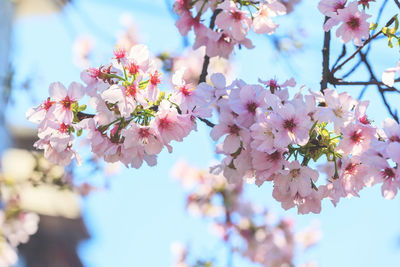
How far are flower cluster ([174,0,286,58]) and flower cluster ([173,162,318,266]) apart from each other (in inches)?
94.8

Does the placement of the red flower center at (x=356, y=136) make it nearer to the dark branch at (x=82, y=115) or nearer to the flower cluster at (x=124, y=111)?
the flower cluster at (x=124, y=111)

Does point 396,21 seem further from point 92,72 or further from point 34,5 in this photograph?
point 34,5

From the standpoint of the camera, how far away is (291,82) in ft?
4.61

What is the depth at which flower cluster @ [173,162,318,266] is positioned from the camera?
417cm

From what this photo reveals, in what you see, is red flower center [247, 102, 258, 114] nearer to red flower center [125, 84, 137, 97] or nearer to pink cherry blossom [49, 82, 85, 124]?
red flower center [125, 84, 137, 97]

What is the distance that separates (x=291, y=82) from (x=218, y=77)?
0.23 meters

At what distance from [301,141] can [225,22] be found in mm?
578

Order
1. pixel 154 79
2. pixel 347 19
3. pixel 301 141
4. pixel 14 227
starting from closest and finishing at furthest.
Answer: pixel 301 141 < pixel 154 79 < pixel 347 19 < pixel 14 227

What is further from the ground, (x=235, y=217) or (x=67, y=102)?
(x=67, y=102)

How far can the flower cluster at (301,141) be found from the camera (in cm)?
117

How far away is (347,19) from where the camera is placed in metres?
1.51

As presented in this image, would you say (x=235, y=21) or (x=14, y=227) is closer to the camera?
(x=235, y=21)

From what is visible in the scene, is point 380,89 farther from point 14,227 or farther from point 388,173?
point 14,227

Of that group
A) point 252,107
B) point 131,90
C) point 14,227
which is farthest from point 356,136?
point 14,227
